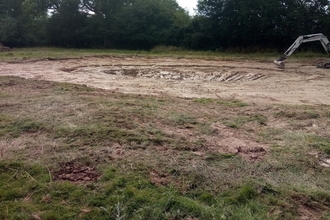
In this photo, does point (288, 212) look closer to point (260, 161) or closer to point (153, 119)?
point (260, 161)

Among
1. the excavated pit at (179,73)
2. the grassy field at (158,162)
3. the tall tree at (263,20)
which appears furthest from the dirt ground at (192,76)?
the tall tree at (263,20)

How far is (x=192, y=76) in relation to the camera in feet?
41.7

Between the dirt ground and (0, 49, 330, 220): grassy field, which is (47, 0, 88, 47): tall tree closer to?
the dirt ground

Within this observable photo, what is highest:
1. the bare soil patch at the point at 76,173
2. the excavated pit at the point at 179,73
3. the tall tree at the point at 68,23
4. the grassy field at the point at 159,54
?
the tall tree at the point at 68,23

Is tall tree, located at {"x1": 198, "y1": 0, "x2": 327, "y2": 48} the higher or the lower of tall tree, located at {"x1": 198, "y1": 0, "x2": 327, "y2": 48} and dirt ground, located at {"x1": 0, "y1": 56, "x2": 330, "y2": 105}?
the higher

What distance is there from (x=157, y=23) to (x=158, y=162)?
69.1 ft

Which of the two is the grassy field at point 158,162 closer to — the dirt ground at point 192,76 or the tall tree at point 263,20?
the dirt ground at point 192,76

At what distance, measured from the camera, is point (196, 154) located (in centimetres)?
463

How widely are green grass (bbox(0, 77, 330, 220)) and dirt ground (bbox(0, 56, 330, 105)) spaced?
205 cm

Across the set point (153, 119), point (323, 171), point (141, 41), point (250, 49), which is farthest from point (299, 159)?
point (141, 41)

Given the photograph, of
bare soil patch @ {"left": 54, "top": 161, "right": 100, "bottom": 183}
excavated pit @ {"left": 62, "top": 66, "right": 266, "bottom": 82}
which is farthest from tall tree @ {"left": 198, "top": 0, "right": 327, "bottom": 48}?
bare soil patch @ {"left": 54, "top": 161, "right": 100, "bottom": 183}

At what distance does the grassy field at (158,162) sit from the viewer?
3.46 meters

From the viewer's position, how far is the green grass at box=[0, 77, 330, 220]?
3.46 meters

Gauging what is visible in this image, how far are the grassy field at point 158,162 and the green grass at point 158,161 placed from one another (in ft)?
0.04
